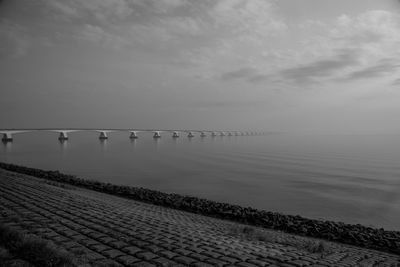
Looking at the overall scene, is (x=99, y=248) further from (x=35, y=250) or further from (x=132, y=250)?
(x=35, y=250)

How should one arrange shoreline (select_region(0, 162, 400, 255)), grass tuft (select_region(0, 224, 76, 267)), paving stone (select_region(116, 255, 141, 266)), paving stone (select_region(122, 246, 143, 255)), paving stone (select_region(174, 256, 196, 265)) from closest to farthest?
1. grass tuft (select_region(0, 224, 76, 267))
2. paving stone (select_region(116, 255, 141, 266))
3. paving stone (select_region(174, 256, 196, 265))
4. paving stone (select_region(122, 246, 143, 255))
5. shoreline (select_region(0, 162, 400, 255))

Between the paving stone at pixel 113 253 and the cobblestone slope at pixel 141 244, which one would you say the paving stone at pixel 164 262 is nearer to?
the cobblestone slope at pixel 141 244

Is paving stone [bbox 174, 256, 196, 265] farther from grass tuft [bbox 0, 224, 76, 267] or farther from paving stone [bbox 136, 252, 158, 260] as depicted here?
grass tuft [bbox 0, 224, 76, 267]

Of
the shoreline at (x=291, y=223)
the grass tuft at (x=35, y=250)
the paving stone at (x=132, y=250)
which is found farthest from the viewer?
the shoreline at (x=291, y=223)

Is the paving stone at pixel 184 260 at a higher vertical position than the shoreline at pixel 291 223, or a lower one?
higher

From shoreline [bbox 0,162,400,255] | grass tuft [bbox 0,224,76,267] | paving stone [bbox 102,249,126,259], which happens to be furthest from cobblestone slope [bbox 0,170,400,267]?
shoreline [bbox 0,162,400,255]

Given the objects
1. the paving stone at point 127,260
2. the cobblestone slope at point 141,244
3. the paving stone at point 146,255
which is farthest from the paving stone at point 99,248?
the paving stone at point 146,255

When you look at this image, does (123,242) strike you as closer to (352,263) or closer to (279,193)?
(352,263)

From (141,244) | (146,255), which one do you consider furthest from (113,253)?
(141,244)

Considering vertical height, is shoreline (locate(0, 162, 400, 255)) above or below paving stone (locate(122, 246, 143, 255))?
below

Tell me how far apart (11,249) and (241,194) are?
19612 millimetres

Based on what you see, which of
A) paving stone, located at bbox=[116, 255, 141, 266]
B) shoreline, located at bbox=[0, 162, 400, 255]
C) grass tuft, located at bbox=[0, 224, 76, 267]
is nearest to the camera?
grass tuft, located at bbox=[0, 224, 76, 267]

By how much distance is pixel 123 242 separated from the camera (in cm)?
686

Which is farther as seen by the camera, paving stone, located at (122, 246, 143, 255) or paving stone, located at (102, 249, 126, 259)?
paving stone, located at (122, 246, 143, 255)
